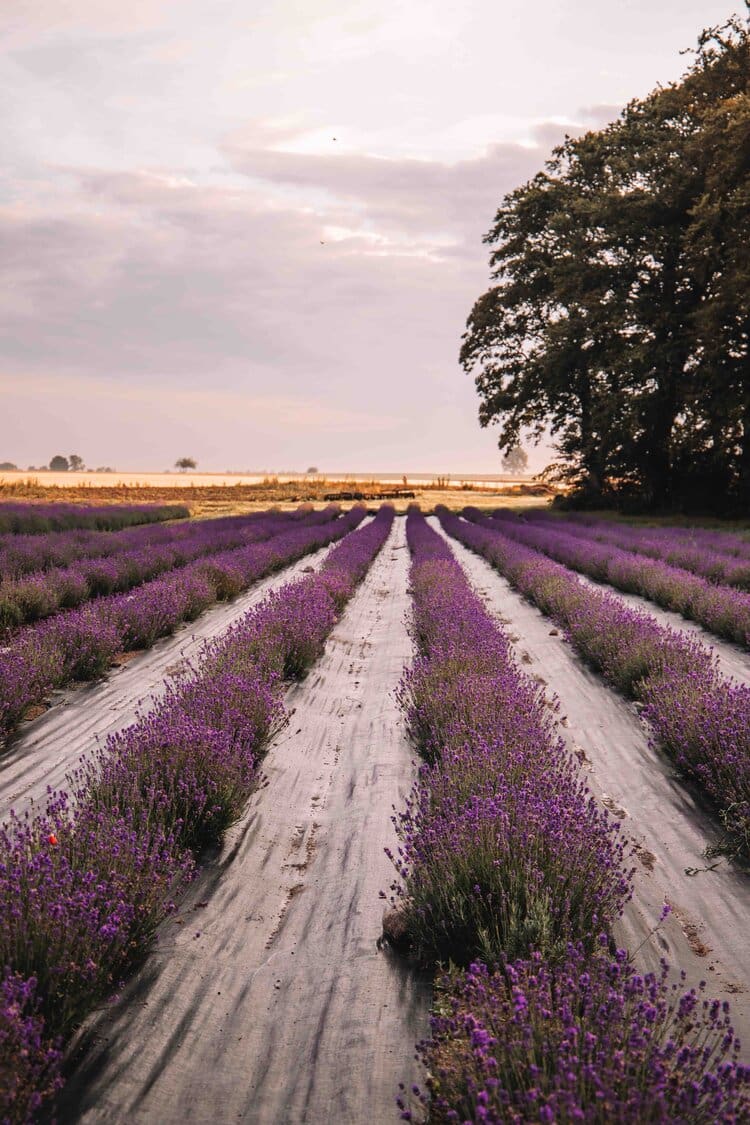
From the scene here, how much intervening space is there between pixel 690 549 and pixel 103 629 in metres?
10.1

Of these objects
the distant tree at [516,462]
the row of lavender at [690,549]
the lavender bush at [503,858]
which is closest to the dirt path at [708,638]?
the row of lavender at [690,549]

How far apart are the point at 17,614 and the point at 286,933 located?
6.33 metres

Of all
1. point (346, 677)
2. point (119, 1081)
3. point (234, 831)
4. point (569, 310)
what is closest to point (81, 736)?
point (234, 831)

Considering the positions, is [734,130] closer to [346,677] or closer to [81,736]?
[346,677]

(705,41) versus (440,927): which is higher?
(705,41)

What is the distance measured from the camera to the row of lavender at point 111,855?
6.57 feet

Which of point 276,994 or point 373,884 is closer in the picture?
point 276,994

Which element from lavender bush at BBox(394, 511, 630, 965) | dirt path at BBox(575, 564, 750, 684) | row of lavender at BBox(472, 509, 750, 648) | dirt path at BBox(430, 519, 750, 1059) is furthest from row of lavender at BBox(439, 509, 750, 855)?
row of lavender at BBox(472, 509, 750, 648)

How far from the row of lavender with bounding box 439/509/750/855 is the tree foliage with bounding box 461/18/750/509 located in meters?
14.8

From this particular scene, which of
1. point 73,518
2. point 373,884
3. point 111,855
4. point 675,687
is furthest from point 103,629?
point 73,518

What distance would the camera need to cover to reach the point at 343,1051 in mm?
2248

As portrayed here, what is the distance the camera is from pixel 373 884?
127 inches

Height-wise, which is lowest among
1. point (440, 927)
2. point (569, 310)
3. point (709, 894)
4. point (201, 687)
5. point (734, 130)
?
point (709, 894)

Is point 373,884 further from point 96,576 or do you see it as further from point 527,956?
point 96,576
